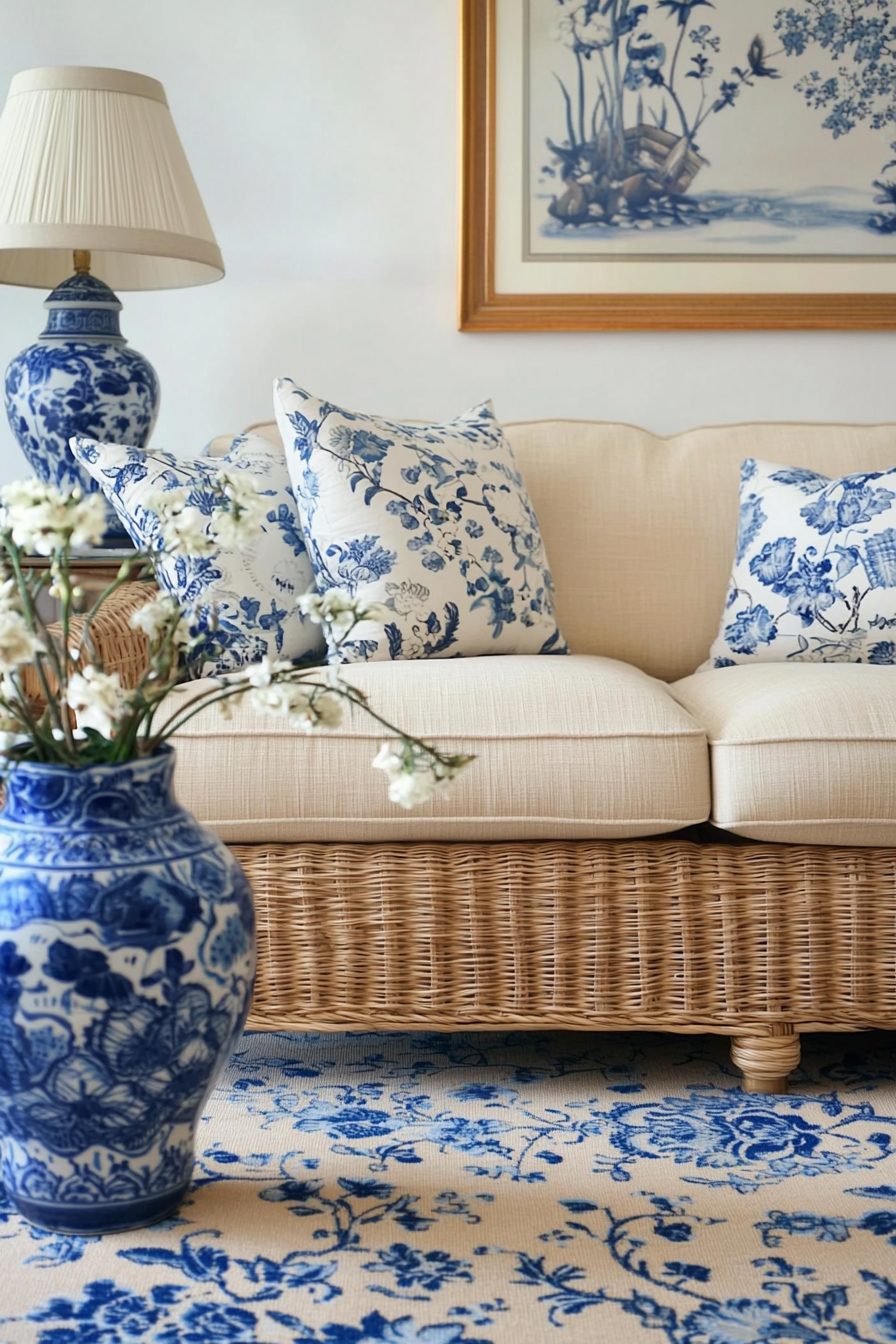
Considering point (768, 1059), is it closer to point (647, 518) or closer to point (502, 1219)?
point (502, 1219)

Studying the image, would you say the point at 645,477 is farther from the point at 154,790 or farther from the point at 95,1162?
the point at 95,1162

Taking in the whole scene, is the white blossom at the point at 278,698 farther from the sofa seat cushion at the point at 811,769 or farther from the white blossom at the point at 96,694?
the sofa seat cushion at the point at 811,769

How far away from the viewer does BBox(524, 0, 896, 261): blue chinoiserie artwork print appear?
258 centimetres

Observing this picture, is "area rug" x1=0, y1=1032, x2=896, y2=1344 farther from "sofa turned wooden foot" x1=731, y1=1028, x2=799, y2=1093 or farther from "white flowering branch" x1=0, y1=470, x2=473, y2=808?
"white flowering branch" x1=0, y1=470, x2=473, y2=808

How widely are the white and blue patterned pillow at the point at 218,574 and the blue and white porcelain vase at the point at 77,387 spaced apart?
0.34m

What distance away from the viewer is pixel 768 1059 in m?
1.65

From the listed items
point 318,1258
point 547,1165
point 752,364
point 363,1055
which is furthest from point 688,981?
point 752,364

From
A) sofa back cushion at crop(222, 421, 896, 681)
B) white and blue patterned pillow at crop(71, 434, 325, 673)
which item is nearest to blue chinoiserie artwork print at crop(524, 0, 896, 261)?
sofa back cushion at crop(222, 421, 896, 681)

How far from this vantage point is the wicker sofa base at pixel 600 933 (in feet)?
5.38

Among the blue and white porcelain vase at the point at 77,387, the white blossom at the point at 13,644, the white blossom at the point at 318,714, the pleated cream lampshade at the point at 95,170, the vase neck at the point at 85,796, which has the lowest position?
the vase neck at the point at 85,796

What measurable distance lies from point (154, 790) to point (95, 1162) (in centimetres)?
34

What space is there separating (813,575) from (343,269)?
121 cm

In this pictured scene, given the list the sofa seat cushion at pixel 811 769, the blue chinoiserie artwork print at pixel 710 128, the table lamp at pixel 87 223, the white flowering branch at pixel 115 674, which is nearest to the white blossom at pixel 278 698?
the white flowering branch at pixel 115 674

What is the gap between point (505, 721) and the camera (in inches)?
63.7
